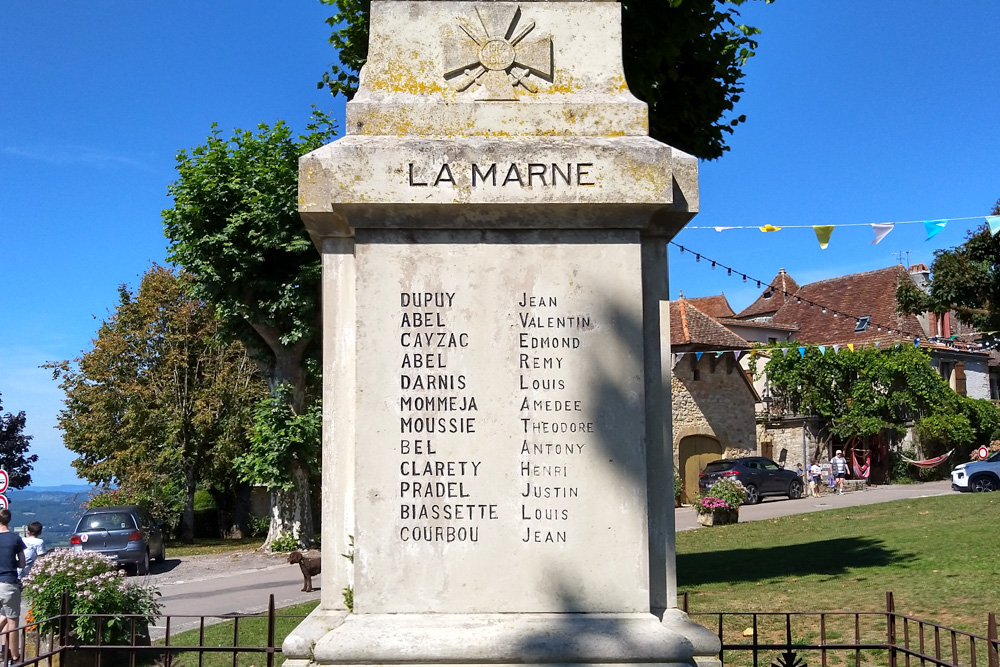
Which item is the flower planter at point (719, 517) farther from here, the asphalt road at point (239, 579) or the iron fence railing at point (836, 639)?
the iron fence railing at point (836, 639)

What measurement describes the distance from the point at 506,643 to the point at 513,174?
6.31 feet

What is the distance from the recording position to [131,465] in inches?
1268

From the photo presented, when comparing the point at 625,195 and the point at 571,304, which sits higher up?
the point at 625,195

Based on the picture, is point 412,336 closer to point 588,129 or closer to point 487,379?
point 487,379

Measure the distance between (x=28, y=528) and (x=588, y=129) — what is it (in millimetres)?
12019

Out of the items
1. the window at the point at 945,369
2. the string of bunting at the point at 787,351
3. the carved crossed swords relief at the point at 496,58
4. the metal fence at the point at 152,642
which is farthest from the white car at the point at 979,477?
the carved crossed swords relief at the point at 496,58

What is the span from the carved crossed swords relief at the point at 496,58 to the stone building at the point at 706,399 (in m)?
31.9

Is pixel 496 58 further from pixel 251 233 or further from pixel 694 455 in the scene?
pixel 694 455

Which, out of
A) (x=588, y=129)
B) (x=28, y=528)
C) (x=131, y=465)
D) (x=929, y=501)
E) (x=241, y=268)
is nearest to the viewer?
(x=588, y=129)

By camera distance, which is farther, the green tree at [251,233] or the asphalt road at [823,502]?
the asphalt road at [823,502]

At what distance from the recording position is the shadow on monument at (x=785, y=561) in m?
13.8

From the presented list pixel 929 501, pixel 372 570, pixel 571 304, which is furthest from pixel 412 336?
pixel 929 501

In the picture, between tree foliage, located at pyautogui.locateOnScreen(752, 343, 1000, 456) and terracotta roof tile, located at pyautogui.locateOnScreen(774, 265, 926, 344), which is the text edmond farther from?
terracotta roof tile, located at pyautogui.locateOnScreen(774, 265, 926, 344)

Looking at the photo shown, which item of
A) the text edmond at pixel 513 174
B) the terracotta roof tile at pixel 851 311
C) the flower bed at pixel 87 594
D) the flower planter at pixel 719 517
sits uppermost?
the terracotta roof tile at pixel 851 311
